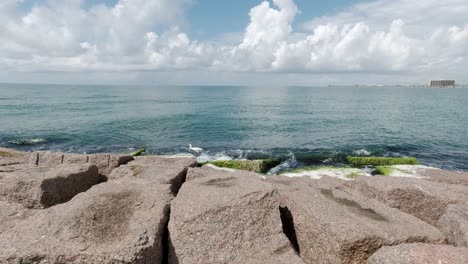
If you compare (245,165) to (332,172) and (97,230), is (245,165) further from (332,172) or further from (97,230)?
(97,230)

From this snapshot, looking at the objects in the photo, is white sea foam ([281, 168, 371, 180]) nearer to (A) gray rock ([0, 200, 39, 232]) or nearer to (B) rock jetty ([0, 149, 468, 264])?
(B) rock jetty ([0, 149, 468, 264])

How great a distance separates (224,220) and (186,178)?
4.43 m

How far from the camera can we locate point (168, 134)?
41438mm

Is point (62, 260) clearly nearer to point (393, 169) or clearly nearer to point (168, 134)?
point (393, 169)

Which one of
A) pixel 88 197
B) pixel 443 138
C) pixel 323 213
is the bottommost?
pixel 443 138

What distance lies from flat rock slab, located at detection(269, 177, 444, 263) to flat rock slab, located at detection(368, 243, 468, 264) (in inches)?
16.6

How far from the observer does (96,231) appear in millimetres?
5539

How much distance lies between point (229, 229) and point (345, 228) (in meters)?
2.36

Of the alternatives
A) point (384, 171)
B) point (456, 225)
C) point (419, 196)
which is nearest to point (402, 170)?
point (384, 171)

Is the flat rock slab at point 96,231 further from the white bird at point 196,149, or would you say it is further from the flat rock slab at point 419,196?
the white bird at point 196,149

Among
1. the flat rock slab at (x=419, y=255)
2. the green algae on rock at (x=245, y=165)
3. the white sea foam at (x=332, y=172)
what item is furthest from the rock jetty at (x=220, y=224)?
the green algae on rock at (x=245, y=165)

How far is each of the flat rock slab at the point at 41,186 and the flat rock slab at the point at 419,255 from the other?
7964 millimetres

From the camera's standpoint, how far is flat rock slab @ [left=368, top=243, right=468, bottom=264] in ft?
16.0

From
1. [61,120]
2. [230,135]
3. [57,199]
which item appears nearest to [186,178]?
[57,199]
